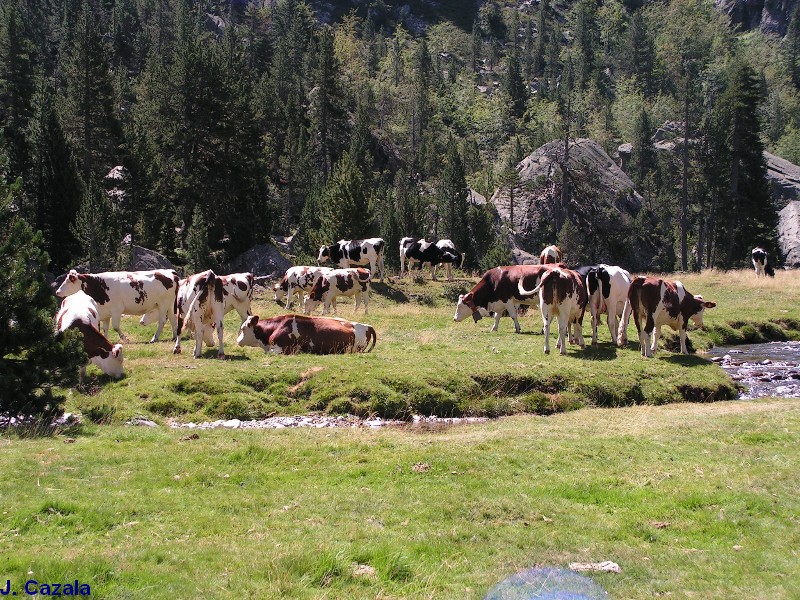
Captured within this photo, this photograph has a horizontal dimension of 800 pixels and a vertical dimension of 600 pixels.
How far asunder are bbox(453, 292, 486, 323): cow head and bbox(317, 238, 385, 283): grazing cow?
608 inches

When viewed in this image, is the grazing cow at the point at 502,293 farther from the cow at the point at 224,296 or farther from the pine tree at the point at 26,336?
the pine tree at the point at 26,336

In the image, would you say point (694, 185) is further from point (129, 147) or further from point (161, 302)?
point (161, 302)

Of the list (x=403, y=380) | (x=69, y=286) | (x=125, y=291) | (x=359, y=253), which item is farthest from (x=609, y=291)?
(x=359, y=253)

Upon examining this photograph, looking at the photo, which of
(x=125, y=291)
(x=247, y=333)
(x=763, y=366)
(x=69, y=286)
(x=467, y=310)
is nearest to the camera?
(x=69, y=286)

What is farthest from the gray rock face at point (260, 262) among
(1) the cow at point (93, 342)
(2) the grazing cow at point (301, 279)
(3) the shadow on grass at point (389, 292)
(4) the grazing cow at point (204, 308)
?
(1) the cow at point (93, 342)

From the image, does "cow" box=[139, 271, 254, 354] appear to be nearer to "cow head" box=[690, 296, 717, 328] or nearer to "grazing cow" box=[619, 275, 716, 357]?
"grazing cow" box=[619, 275, 716, 357]

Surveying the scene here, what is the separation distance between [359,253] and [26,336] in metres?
29.5

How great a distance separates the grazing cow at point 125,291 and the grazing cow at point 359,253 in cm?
2024

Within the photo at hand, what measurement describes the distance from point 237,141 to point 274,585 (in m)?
51.8

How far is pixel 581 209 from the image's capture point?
2805 inches

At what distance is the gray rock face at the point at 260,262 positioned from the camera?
4912 centimetres

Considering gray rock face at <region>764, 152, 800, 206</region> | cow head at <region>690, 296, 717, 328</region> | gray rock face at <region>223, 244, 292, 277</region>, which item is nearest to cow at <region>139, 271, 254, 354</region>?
cow head at <region>690, 296, 717, 328</region>

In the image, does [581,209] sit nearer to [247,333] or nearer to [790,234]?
[790,234]

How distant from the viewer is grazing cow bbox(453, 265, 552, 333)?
24.9m
